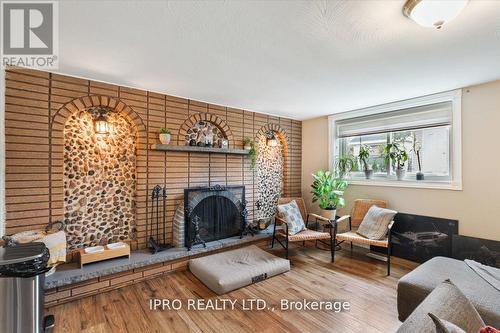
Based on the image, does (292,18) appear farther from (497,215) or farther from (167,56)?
(497,215)

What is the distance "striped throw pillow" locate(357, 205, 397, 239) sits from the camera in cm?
331

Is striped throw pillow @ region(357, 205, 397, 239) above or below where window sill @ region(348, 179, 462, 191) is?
below

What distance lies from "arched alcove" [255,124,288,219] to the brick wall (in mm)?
343

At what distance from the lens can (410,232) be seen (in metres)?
3.44

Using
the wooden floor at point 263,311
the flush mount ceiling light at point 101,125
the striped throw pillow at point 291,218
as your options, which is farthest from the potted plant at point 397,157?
the flush mount ceiling light at point 101,125

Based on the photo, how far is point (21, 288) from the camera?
1.60 metres

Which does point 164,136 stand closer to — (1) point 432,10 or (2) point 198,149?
(2) point 198,149

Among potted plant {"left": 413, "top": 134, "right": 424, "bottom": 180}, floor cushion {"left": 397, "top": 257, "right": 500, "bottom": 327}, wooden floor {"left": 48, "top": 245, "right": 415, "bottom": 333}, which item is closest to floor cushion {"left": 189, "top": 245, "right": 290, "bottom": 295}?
wooden floor {"left": 48, "top": 245, "right": 415, "bottom": 333}

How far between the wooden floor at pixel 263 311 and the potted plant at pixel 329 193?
3.19 feet

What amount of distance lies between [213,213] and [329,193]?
2.02m

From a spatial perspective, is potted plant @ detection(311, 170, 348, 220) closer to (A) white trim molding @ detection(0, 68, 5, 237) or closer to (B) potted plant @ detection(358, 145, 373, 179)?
(B) potted plant @ detection(358, 145, 373, 179)

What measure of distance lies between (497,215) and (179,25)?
3.99m

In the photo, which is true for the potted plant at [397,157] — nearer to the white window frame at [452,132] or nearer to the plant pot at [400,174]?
the plant pot at [400,174]

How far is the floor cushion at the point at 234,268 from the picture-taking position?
8.62ft
